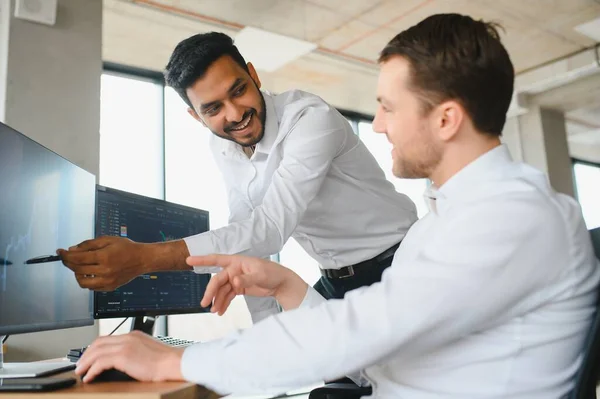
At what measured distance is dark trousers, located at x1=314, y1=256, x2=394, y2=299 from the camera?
6.25ft

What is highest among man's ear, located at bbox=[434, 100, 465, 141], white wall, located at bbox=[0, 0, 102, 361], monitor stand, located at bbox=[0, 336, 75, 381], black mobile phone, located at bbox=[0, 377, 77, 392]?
white wall, located at bbox=[0, 0, 102, 361]

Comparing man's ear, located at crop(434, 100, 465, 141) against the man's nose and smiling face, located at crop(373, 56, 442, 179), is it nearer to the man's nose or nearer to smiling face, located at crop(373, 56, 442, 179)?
smiling face, located at crop(373, 56, 442, 179)

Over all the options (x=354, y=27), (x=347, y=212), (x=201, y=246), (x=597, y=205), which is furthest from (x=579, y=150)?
(x=201, y=246)

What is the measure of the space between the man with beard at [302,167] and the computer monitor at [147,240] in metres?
0.22

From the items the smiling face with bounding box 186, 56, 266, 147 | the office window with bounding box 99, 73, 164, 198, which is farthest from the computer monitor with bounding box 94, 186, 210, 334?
the office window with bounding box 99, 73, 164, 198

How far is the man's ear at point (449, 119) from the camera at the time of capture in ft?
3.13

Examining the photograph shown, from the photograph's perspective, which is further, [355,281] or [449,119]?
[355,281]

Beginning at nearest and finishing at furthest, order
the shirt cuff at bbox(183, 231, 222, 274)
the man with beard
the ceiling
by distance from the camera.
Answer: the shirt cuff at bbox(183, 231, 222, 274) → the man with beard → the ceiling

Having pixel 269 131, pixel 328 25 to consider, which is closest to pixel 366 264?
pixel 269 131

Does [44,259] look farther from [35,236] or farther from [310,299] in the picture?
[310,299]

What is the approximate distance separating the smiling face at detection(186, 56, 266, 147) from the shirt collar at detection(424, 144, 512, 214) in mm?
1079

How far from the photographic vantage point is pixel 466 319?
74cm

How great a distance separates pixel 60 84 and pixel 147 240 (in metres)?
1.66

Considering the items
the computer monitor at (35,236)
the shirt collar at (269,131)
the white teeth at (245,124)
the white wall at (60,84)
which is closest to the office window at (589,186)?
the white wall at (60,84)
